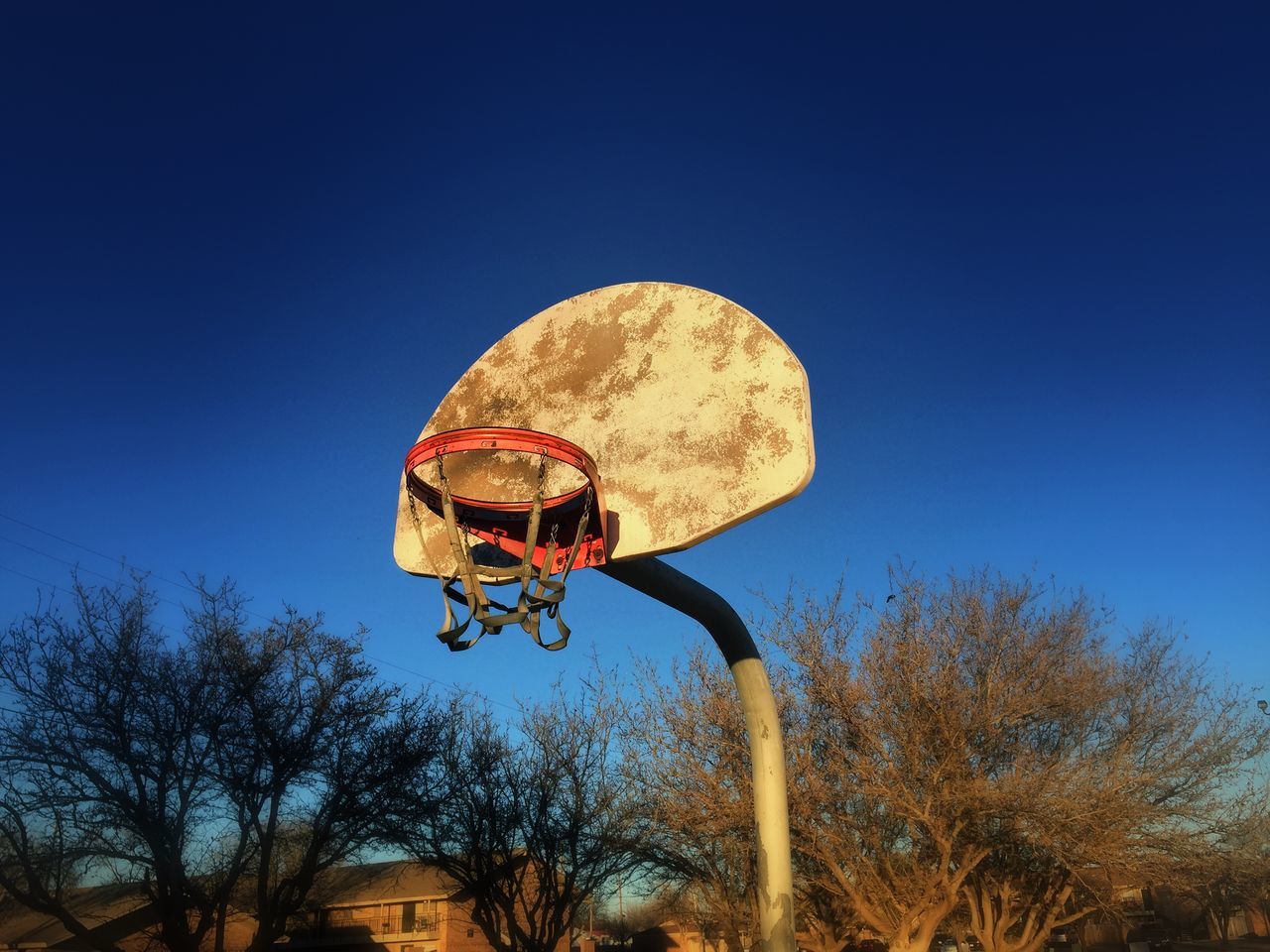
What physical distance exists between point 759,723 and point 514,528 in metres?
2.55

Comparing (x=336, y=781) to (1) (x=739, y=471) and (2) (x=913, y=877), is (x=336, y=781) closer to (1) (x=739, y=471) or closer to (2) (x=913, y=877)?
(2) (x=913, y=877)

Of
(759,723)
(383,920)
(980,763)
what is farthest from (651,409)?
(383,920)

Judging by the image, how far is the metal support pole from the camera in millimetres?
6598

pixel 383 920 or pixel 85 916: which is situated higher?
pixel 85 916

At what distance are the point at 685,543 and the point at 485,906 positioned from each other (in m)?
20.9

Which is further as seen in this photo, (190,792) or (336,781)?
(336,781)

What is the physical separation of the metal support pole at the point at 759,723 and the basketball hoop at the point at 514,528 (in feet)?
1.46

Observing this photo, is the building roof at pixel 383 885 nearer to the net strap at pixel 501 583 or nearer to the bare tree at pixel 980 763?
the bare tree at pixel 980 763

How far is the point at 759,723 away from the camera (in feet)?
23.5

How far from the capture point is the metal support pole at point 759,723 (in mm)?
6598

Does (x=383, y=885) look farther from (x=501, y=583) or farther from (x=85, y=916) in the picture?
(x=501, y=583)

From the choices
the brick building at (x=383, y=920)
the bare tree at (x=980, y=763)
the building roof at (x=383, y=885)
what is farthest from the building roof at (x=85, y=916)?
the bare tree at (x=980, y=763)

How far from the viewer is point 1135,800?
14406 millimetres

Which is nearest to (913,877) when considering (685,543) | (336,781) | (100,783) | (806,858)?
(806,858)
